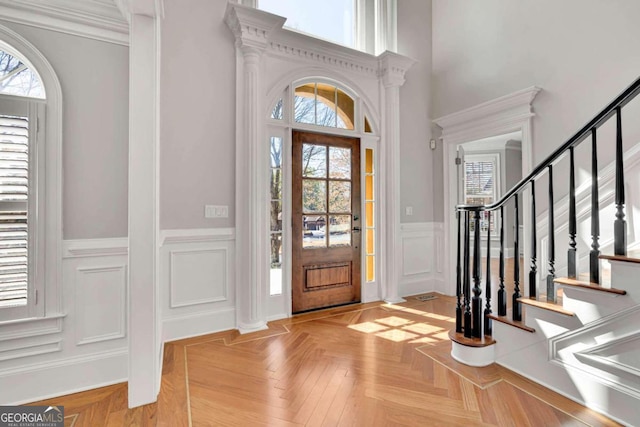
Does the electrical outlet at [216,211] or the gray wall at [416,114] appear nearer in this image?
the electrical outlet at [216,211]

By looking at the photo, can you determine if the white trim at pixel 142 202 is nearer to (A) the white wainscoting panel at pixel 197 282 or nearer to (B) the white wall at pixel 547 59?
(A) the white wainscoting panel at pixel 197 282

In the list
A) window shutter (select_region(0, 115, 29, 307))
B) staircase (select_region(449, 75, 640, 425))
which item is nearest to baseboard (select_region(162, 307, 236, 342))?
window shutter (select_region(0, 115, 29, 307))

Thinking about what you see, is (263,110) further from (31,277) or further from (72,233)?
(31,277)

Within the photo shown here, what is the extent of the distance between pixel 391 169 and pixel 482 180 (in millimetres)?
4254

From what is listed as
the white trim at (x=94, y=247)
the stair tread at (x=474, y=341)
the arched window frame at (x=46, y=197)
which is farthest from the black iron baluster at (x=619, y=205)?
the arched window frame at (x=46, y=197)

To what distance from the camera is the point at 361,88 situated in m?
3.74

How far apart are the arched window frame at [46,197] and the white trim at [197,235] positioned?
0.75 metres

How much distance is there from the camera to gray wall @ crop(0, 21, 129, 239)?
2.04 metres

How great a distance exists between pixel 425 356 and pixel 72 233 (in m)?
2.67

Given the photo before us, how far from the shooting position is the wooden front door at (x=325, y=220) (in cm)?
334

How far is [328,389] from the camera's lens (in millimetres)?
1924

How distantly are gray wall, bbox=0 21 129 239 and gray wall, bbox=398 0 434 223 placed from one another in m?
3.11

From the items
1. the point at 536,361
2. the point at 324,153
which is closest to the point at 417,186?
the point at 324,153

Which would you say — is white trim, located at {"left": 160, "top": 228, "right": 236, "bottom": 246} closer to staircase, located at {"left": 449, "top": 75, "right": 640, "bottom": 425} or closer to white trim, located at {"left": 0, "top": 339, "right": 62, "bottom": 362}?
white trim, located at {"left": 0, "top": 339, "right": 62, "bottom": 362}
